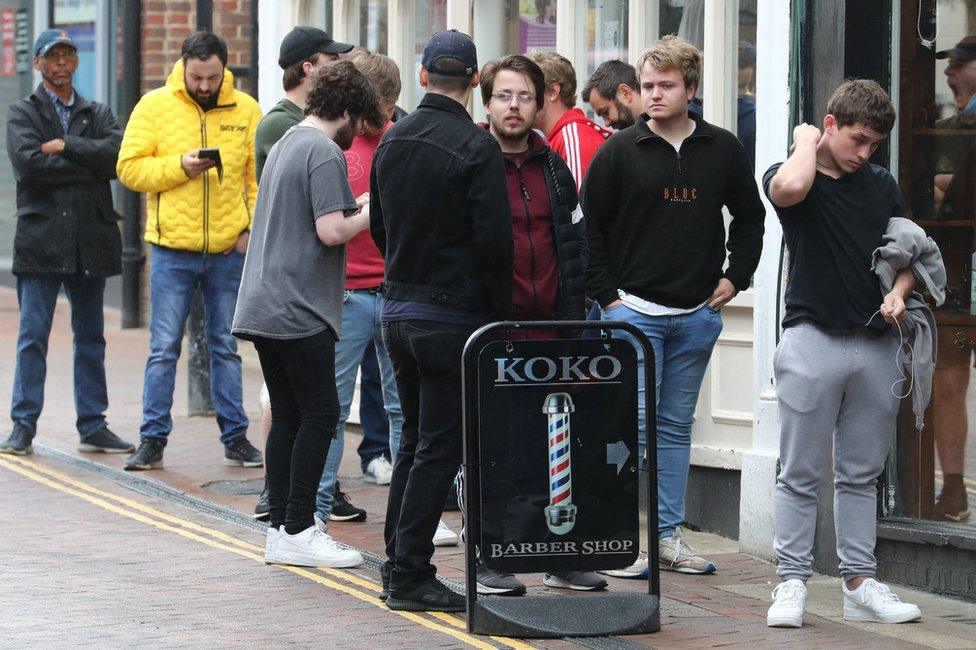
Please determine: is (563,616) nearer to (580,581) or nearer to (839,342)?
(580,581)

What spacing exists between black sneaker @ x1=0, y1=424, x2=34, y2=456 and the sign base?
440cm

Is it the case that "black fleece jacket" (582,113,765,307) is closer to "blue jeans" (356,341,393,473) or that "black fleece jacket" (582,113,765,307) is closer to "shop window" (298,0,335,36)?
"blue jeans" (356,341,393,473)

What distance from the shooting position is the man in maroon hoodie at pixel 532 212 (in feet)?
20.3

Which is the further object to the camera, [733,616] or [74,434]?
[74,434]

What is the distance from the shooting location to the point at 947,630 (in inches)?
238

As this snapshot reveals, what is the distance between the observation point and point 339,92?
6754 millimetres

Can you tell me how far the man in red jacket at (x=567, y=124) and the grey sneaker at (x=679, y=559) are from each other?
153cm

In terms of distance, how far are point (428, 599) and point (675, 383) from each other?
140 centimetres

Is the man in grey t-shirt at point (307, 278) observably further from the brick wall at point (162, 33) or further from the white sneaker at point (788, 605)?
the brick wall at point (162, 33)

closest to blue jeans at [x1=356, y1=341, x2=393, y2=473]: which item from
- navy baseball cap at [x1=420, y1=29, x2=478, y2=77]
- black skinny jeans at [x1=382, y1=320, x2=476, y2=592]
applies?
black skinny jeans at [x1=382, y1=320, x2=476, y2=592]

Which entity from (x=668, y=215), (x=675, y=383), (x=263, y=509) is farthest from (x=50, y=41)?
(x=675, y=383)

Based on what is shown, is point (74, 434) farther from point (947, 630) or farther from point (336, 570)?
point (947, 630)

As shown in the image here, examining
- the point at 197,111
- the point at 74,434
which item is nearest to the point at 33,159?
the point at 197,111

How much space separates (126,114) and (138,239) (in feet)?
3.72
